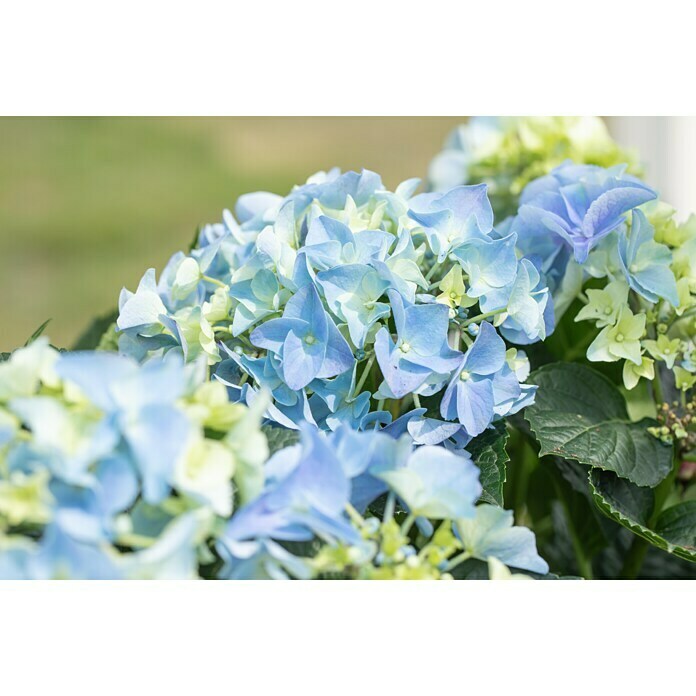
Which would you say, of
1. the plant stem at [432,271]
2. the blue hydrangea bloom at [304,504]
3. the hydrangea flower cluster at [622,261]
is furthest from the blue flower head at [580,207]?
the blue hydrangea bloom at [304,504]

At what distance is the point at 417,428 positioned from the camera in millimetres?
666

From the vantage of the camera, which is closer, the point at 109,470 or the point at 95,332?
the point at 109,470

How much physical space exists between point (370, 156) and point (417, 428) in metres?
2.21

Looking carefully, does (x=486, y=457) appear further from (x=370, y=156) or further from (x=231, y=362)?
(x=370, y=156)

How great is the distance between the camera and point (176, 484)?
0.44m

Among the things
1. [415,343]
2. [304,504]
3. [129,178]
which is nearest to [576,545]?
[415,343]

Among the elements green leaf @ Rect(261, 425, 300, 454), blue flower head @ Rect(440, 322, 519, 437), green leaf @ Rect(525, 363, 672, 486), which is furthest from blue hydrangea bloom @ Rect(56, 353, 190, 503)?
green leaf @ Rect(525, 363, 672, 486)

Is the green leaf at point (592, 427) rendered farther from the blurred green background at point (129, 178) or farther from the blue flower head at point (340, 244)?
the blurred green background at point (129, 178)

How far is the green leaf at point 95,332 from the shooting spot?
3.23ft

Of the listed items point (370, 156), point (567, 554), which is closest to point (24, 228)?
point (370, 156)

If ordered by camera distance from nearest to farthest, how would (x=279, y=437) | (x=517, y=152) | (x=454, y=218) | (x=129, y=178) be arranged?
(x=279, y=437) → (x=454, y=218) → (x=517, y=152) → (x=129, y=178)

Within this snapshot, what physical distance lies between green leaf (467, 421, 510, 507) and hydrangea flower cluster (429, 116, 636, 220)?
60 cm

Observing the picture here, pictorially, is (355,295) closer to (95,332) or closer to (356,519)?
(356,519)

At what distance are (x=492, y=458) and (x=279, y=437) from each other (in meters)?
0.19
